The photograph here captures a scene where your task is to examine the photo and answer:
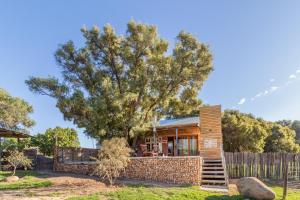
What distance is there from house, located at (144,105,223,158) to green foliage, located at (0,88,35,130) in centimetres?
2015

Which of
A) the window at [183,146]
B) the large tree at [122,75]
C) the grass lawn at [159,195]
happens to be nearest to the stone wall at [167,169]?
the grass lawn at [159,195]

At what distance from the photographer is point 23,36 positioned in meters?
21.3

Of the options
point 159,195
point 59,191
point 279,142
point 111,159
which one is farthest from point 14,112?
point 279,142

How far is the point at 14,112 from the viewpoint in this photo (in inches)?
1497

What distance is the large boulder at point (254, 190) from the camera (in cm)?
1321

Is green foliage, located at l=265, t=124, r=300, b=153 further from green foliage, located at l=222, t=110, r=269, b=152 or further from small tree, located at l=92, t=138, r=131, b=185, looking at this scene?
small tree, located at l=92, t=138, r=131, b=185

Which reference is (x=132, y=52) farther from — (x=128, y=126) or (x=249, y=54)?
(x=249, y=54)

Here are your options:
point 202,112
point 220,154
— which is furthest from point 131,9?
point 220,154

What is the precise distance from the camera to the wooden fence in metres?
19.7

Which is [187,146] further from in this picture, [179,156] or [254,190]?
[254,190]

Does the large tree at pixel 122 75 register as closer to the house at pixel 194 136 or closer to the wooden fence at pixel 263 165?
the house at pixel 194 136

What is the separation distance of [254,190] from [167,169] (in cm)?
595

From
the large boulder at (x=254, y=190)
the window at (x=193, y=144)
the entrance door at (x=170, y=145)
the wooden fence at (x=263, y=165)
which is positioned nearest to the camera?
the large boulder at (x=254, y=190)

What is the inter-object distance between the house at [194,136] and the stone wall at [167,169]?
395 cm
